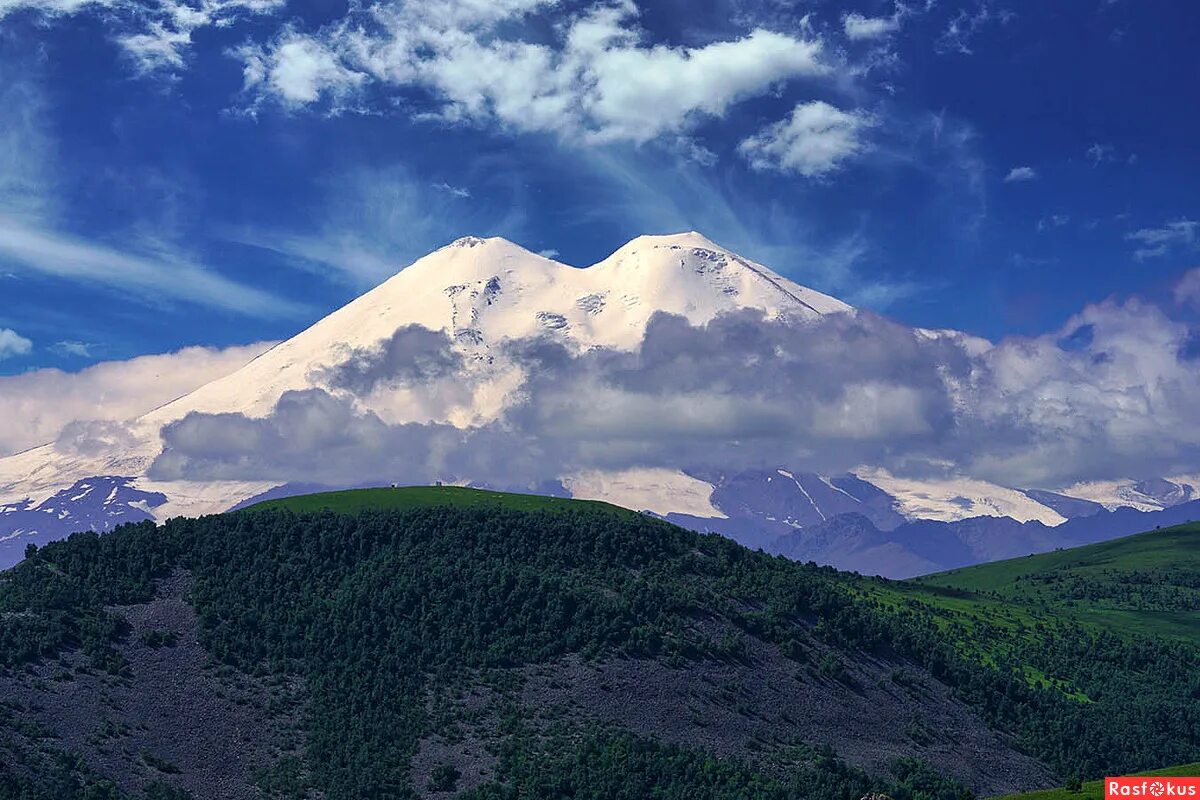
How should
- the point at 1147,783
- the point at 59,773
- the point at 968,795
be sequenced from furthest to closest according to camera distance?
the point at 59,773 < the point at 968,795 < the point at 1147,783

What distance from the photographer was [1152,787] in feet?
454

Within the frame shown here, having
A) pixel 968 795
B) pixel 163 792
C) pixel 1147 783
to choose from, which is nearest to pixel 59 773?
pixel 163 792

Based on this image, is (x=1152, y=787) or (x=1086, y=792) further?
(x=1086, y=792)

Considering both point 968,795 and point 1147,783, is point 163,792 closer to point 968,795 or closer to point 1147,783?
point 968,795

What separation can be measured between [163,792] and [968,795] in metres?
117

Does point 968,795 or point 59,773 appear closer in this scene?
point 968,795

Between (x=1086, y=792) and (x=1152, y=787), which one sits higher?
(x=1152, y=787)

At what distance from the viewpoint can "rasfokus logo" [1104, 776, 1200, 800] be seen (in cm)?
13275

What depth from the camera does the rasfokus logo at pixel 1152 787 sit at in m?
133

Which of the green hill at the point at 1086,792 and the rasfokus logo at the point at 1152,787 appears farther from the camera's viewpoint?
the green hill at the point at 1086,792

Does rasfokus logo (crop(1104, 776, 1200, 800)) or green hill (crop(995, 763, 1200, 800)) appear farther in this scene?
green hill (crop(995, 763, 1200, 800))

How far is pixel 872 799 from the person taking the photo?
167m

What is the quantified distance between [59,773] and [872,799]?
11721 centimetres

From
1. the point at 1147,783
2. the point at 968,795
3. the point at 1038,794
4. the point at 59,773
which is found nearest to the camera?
the point at 1147,783
